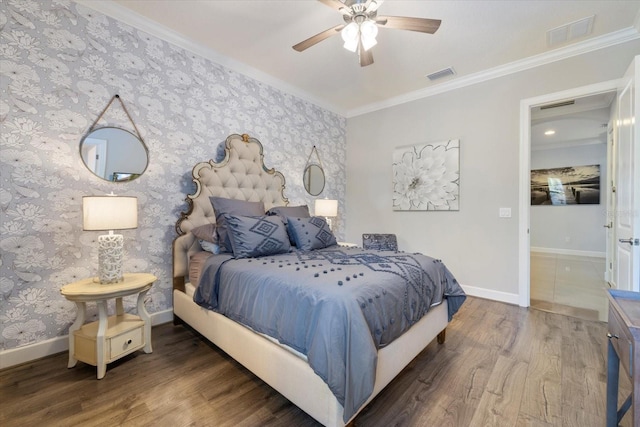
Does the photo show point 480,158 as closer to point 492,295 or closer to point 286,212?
point 492,295

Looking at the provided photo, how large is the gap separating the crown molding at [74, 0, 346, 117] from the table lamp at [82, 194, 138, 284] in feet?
5.46

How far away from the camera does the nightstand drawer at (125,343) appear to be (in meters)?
1.81

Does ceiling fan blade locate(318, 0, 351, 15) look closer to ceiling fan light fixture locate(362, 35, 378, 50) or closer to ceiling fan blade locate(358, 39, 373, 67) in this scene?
ceiling fan light fixture locate(362, 35, 378, 50)

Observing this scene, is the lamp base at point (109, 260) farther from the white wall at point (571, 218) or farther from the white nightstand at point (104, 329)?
the white wall at point (571, 218)

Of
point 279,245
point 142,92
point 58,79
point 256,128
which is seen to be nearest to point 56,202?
point 58,79

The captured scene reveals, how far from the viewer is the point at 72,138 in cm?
208

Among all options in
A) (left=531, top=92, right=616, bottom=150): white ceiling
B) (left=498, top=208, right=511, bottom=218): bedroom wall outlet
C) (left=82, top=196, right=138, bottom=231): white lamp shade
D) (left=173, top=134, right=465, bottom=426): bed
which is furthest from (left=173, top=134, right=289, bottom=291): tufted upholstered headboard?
(left=531, top=92, right=616, bottom=150): white ceiling

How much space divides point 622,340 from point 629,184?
1.77 meters

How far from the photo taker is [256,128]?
339 cm

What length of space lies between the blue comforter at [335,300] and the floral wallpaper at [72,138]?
940 mm

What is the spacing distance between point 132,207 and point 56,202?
25.4 inches

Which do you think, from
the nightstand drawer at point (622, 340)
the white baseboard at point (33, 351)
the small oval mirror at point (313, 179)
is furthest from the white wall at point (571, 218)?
the white baseboard at point (33, 351)

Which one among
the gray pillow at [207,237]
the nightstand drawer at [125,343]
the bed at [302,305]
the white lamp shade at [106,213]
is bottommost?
the nightstand drawer at [125,343]

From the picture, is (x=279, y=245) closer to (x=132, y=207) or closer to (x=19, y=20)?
(x=132, y=207)
